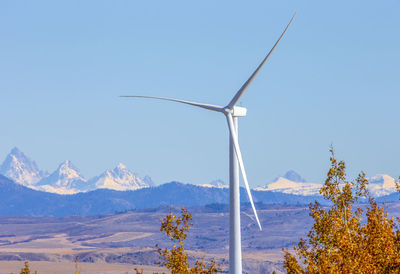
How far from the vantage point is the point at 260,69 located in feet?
189

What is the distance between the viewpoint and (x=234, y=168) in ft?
178

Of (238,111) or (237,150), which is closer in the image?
(237,150)

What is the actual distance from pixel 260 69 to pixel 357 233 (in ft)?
52.6

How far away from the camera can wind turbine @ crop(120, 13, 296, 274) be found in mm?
51406

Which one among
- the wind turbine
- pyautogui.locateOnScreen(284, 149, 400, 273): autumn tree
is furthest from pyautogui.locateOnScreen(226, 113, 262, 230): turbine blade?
pyautogui.locateOnScreen(284, 149, 400, 273): autumn tree

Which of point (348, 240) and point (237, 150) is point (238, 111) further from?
point (348, 240)

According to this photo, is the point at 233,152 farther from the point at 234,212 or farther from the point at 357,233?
the point at 357,233

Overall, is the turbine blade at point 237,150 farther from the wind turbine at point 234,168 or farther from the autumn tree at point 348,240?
the autumn tree at point 348,240

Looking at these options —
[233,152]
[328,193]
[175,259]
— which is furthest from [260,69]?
[175,259]

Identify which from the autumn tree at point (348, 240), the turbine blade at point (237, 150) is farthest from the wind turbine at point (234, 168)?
the autumn tree at point (348, 240)

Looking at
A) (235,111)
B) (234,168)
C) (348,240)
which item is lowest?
(348,240)

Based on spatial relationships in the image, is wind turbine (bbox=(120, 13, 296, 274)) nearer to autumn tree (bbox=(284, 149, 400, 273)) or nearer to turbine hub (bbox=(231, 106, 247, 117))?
turbine hub (bbox=(231, 106, 247, 117))

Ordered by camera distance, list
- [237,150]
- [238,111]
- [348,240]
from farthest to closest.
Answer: [238,111] → [237,150] → [348,240]

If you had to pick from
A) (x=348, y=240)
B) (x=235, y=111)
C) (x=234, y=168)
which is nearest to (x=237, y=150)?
(x=234, y=168)
